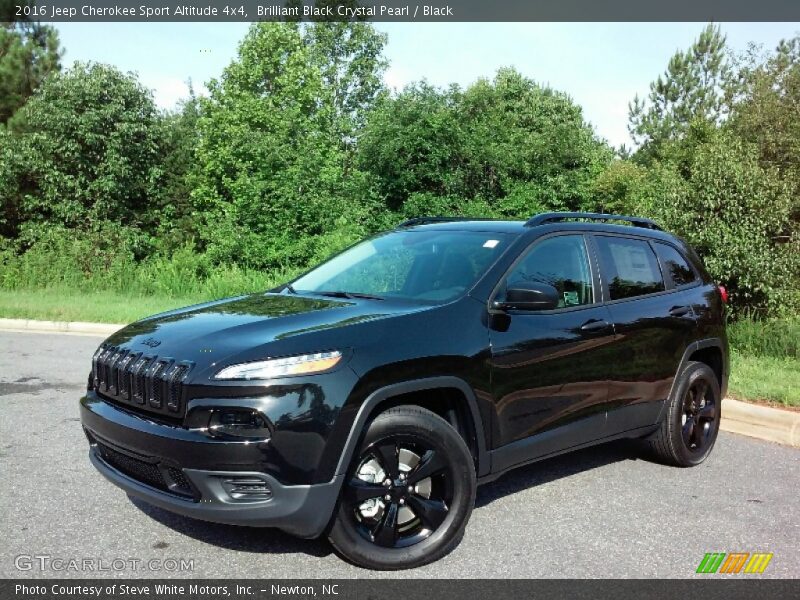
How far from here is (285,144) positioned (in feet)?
78.1

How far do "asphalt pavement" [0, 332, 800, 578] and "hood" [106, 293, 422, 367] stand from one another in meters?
0.99

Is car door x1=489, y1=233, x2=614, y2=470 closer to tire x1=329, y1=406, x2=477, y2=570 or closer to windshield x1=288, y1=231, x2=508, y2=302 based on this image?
windshield x1=288, y1=231, x2=508, y2=302

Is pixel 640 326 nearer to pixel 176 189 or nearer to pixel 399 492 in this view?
pixel 399 492

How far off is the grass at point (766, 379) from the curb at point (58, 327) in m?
8.87

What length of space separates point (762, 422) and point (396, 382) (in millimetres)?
4330

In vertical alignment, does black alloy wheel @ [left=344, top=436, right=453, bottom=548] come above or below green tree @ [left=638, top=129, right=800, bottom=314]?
below

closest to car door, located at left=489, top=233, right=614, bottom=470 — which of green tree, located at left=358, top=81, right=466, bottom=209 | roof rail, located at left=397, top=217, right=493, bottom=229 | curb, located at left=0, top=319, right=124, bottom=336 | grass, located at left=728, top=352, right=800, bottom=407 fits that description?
roof rail, located at left=397, top=217, right=493, bottom=229

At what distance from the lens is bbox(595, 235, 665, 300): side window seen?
196 inches

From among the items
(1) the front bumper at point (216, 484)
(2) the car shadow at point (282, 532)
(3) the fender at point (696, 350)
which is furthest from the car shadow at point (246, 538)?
(3) the fender at point (696, 350)

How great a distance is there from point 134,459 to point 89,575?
0.54 m

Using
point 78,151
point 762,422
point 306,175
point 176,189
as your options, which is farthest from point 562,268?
point 176,189
